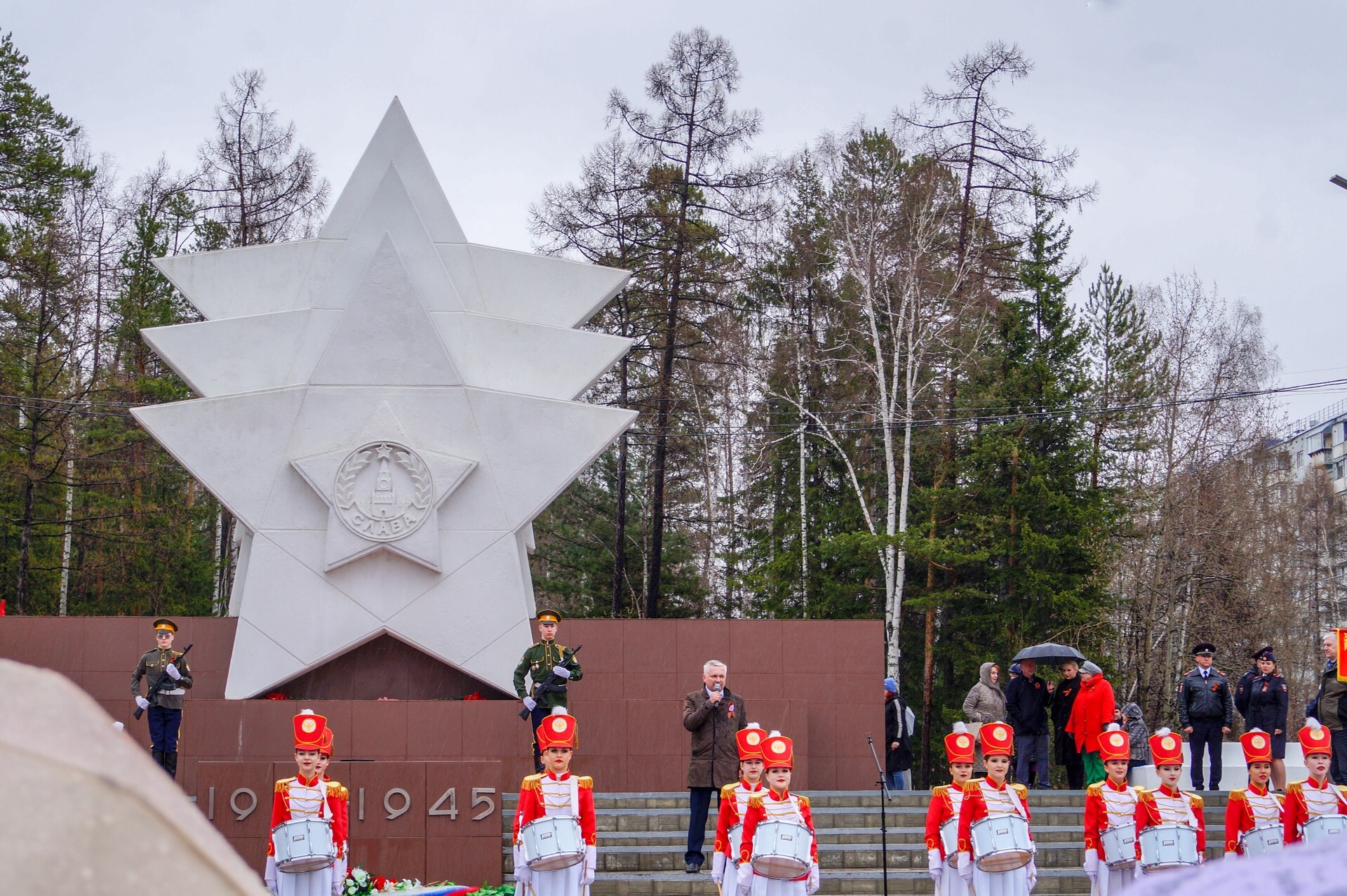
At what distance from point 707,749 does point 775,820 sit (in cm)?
346

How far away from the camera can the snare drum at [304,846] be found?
903 cm

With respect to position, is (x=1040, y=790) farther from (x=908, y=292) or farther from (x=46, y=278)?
(x=46, y=278)

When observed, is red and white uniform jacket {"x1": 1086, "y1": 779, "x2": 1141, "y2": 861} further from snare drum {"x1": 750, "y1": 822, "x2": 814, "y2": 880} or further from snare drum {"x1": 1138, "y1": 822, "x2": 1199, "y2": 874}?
snare drum {"x1": 750, "y1": 822, "x2": 814, "y2": 880}

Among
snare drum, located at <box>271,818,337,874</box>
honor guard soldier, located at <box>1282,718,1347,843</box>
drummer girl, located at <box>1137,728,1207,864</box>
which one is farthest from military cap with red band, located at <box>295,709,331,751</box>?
honor guard soldier, located at <box>1282,718,1347,843</box>

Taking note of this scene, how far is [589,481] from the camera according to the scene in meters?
35.3

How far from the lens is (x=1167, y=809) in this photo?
933 cm

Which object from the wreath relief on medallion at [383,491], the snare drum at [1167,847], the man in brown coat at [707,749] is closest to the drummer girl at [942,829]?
the snare drum at [1167,847]

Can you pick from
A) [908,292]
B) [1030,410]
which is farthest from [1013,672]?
[1030,410]

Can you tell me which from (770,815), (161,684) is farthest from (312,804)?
(161,684)

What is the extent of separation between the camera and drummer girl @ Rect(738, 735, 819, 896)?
27.0ft

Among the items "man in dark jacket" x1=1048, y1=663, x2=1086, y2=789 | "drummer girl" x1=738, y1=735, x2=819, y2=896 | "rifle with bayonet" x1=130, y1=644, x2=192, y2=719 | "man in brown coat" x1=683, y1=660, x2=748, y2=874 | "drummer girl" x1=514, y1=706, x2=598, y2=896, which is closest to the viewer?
"drummer girl" x1=738, y1=735, x2=819, y2=896

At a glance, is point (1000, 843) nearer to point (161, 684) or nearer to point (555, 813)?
point (555, 813)

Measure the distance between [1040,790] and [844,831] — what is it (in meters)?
2.58

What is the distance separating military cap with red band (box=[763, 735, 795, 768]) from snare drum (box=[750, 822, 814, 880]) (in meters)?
0.37
